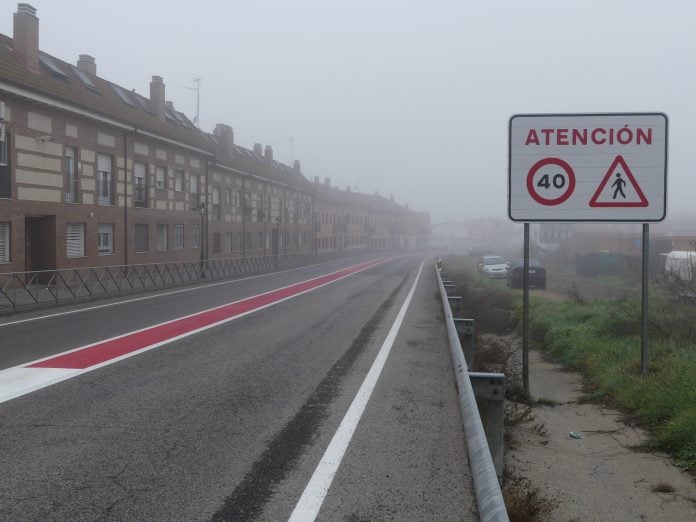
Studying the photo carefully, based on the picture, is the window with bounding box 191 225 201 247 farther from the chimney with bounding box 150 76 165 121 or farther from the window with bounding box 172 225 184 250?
the chimney with bounding box 150 76 165 121

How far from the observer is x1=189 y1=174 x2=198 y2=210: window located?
35809 mm

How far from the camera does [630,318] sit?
11.1 m

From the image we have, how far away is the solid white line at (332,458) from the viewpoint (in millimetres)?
3880

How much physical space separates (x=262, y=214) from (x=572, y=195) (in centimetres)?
4214

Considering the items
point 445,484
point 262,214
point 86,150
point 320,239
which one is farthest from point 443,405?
point 320,239

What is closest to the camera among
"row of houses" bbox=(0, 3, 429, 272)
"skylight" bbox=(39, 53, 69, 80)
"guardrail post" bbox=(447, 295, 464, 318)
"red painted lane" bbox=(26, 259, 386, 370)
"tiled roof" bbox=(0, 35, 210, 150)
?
"red painted lane" bbox=(26, 259, 386, 370)

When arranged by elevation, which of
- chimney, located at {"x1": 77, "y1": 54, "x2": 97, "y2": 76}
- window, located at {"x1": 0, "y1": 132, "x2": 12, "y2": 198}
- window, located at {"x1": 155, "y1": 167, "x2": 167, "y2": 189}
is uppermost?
chimney, located at {"x1": 77, "y1": 54, "x2": 97, "y2": 76}

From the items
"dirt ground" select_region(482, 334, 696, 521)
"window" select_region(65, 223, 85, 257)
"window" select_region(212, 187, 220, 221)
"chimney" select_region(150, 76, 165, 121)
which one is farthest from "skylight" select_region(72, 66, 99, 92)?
"dirt ground" select_region(482, 334, 696, 521)

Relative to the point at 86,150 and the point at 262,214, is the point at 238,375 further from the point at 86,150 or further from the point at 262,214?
the point at 262,214

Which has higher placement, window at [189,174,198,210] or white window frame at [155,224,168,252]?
window at [189,174,198,210]

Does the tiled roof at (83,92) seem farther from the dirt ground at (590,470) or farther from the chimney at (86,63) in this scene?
the dirt ground at (590,470)

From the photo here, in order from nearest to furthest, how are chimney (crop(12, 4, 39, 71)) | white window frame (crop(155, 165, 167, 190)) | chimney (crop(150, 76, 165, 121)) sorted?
chimney (crop(12, 4, 39, 71)) < white window frame (crop(155, 165, 167, 190)) < chimney (crop(150, 76, 165, 121))

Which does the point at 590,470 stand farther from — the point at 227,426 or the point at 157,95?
the point at 157,95

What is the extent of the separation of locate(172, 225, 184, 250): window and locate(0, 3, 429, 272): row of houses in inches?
2.5
